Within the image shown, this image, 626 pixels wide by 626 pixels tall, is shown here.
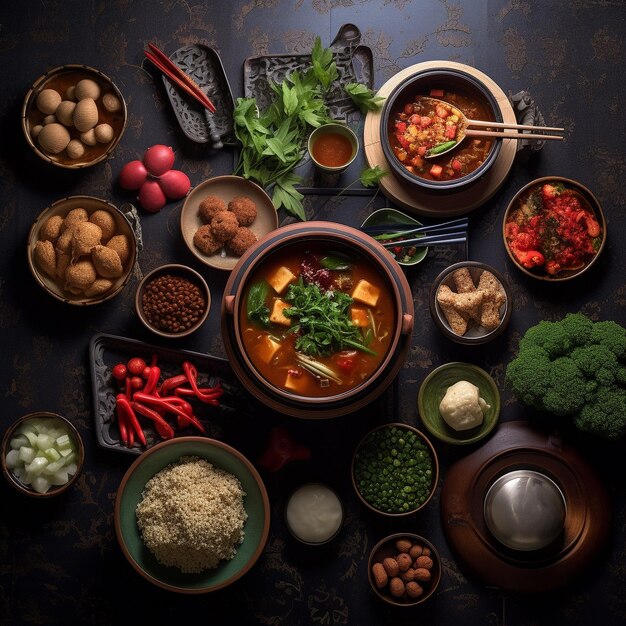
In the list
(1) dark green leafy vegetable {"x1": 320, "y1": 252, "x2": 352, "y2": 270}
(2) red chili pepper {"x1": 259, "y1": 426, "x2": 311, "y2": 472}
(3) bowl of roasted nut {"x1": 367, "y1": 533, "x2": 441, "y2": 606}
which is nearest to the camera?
(1) dark green leafy vegetable {"x1": 320, "y1": 252, "x2": 352, "y2": 270}

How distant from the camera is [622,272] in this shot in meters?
4.61

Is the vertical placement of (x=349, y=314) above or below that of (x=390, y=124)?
below

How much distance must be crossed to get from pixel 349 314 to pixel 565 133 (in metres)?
1.97

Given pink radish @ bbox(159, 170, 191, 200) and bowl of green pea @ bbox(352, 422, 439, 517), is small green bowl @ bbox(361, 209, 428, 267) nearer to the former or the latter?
bowl of green pea @ bbox(352, 422, 439, 517)

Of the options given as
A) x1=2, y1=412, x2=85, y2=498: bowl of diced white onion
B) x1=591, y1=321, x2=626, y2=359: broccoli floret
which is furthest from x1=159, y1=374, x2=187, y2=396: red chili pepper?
x1=591, y1=321, x2=626, y2=359: broccoli floret

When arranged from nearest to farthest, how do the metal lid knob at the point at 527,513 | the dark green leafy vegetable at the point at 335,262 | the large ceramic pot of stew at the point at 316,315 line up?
the large ceramic pot of stew at the point at 316,315 < the dark green leafy vegetable at the point at 335,262 < the metal lid knob at the point at 527,513

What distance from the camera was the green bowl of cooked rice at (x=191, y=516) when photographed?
4.00 meters

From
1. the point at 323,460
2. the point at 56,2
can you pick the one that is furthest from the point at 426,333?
the point at 56,2

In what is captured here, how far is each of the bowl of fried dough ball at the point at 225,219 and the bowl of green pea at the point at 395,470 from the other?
53.6 inches

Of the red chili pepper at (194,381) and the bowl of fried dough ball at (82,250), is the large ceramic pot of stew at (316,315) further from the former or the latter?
the bowl of fried dough ball at (82,250)

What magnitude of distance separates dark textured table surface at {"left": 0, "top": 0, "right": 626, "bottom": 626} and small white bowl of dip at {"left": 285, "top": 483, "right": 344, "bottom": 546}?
0.16m

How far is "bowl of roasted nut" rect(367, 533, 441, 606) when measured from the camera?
13.7 feet

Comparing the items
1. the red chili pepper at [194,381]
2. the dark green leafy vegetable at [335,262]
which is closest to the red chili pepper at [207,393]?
the red chili pepper at [194,381]

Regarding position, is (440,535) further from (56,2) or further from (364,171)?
(56,2)
